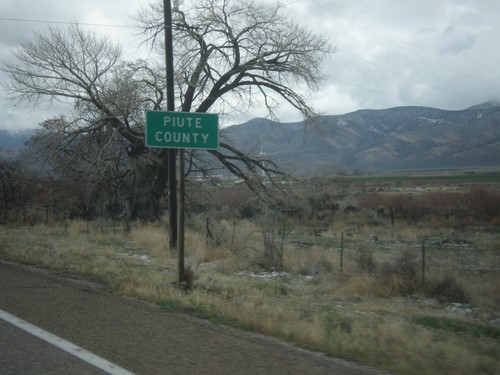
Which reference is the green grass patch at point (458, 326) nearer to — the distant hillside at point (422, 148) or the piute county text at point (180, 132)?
the piute county text at point (180, 132)

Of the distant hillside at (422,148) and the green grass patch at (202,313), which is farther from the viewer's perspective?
the distant hillside at (422,148)

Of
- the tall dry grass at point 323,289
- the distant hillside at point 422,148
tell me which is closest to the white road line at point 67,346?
the tall dry grass at point 323,289

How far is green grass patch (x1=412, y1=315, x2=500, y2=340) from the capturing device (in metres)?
8.21

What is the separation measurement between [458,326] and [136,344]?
5.22 meters

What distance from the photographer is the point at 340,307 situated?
10.1m

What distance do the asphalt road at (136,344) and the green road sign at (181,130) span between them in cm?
311

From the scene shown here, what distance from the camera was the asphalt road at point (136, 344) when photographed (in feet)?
18.3

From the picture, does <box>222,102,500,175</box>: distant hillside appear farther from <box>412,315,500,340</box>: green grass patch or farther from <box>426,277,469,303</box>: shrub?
<box>412,315,500,340</box>: green grass patch

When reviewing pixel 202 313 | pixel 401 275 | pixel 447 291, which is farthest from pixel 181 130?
pixel 447 291

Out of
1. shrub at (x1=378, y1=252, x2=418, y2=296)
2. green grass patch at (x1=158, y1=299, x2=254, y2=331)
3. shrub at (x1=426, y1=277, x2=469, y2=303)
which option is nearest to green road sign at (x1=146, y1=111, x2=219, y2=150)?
green grass patch at (x1=158, y1=299, x2=254, y2=331)

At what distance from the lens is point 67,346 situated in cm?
631

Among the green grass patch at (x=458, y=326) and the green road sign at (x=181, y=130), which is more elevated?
the green road sign at (x=181, y=130)

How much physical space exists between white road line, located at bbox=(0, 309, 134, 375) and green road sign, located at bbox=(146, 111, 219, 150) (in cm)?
406

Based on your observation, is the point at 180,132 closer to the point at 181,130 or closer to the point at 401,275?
the point at 181,130
